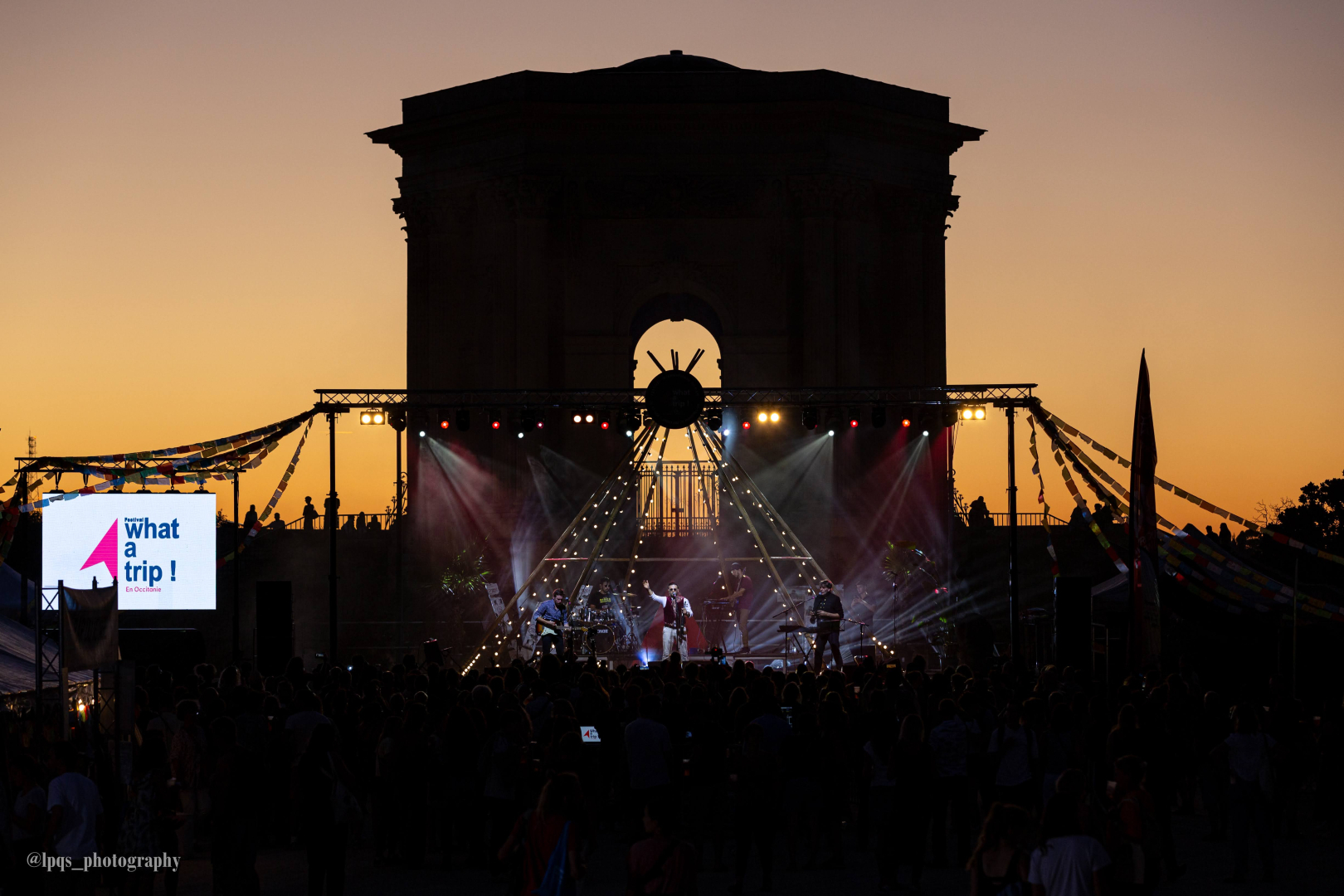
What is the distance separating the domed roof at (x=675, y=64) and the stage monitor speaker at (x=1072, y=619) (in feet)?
75.4

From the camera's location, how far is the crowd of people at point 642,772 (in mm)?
12047

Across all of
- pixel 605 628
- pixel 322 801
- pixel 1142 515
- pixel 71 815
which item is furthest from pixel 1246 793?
pixel 605 628

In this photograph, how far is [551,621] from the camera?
3192cm

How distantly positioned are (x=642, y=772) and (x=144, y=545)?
1919 cm

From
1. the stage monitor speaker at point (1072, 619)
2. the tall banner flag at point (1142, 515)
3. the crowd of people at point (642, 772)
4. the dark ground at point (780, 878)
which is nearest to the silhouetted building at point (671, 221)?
the stage monitor speaker at point (1072, 619)

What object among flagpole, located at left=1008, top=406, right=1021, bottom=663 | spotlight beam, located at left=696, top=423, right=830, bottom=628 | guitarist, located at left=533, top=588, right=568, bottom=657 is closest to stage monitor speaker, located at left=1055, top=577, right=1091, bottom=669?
flagpole, located at left=1008, top=406, right=1021, bottom=663

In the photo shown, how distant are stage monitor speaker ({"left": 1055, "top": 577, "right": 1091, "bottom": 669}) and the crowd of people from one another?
6505 millimetres

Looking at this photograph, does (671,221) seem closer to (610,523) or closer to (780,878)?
(610,523)

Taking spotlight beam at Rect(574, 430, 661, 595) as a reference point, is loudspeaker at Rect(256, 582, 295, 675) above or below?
below

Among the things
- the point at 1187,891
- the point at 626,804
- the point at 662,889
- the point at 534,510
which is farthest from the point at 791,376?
the point at 662,889

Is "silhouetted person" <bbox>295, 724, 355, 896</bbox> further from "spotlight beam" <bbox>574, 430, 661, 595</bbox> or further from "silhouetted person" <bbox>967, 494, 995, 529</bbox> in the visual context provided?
"silhouetted person" <bbox>967, 494, 995, 529</bbox>

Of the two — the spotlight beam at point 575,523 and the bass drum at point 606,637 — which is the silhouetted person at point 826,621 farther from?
the bass drum at point 606,637

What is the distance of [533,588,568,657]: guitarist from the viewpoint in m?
31.1

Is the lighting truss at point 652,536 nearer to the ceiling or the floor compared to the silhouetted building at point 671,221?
nearer to the floor
